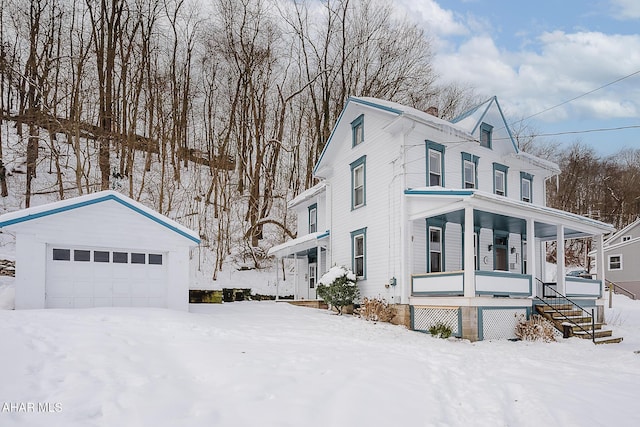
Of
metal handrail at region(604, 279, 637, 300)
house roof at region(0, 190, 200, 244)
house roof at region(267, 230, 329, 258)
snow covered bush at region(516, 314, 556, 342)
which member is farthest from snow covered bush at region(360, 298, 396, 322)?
metal handrail at region(604, 279, 637, 300)

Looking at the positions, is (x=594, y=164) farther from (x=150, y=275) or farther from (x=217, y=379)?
(x=217, y=379)

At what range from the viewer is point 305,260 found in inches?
883

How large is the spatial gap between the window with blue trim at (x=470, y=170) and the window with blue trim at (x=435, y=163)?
125cm

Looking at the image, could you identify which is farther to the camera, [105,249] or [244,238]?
[244,238]

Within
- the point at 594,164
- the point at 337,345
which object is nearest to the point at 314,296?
the point at 337,345

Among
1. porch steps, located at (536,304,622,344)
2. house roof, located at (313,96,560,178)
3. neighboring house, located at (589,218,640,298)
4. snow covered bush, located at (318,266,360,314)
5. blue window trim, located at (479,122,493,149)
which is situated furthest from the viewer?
neighboring house, located at (589,218,640,298)

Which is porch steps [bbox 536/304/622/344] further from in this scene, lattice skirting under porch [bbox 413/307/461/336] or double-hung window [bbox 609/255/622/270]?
double-hung window [bbox 609/255/622/270]

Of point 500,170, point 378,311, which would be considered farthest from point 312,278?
point 500,170

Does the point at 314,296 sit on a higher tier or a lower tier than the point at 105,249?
lower

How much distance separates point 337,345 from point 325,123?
1996 cm

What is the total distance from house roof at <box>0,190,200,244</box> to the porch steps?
11287 mm

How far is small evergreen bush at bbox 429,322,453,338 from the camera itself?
11.6m

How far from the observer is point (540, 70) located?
14523 mm

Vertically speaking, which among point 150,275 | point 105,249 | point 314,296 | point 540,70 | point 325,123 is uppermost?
point 325,123
